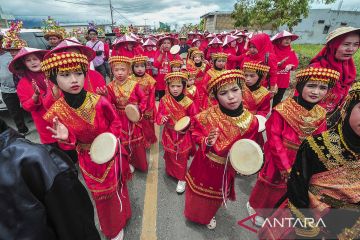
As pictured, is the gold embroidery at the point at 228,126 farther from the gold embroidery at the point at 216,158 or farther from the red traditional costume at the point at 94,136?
the red traditional costume at the point at 94,136

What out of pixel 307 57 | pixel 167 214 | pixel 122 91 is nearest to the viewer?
pixel 167 214

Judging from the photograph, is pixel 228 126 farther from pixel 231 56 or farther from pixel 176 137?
pixel 231 56

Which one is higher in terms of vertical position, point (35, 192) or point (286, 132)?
point (35, 192)

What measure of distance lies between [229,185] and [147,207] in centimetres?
129

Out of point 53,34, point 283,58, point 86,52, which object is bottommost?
point 283,58

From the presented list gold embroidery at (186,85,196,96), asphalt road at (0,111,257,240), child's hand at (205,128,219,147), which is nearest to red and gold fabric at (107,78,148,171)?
asphalt road at (0,111,257,240)

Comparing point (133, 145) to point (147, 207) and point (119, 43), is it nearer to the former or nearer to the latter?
point (147, 207)

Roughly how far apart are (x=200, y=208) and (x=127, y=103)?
7.02 feet

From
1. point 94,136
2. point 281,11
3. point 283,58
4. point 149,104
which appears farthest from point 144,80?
point 281,11

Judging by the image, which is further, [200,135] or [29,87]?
[29,87]

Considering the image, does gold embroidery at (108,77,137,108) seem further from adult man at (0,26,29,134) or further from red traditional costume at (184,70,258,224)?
adult man at (0,26,29,134)

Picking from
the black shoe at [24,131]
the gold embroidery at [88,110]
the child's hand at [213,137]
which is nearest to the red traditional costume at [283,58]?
the child's hand at [213,137]

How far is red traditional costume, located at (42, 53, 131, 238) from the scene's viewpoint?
2.09 meters

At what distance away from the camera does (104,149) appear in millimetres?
2037
